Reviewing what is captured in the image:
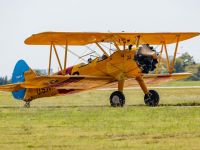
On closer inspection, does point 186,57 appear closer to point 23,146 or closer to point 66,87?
point 66,87

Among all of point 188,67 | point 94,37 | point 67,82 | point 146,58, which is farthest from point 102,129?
point 188,67

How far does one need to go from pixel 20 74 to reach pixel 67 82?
3793mm

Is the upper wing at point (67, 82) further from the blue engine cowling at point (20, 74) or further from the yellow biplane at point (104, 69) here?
the blue engine cowling at point (20, 74)

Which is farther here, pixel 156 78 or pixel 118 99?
pixel 156 78

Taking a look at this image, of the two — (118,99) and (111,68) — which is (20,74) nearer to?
(111,68)

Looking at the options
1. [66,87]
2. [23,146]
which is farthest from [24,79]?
[23,146]

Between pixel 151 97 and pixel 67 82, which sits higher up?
pixel 67 82

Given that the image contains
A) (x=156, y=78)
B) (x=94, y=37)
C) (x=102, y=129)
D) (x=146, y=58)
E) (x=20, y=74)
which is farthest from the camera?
(x=20, y=74)

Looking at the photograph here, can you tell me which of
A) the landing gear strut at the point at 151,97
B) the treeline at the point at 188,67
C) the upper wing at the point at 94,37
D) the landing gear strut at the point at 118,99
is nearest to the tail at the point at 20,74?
the upper wing at the point at 94,37

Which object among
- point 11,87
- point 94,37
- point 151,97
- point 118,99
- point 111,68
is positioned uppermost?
point 94,37

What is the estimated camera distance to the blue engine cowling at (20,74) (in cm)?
2827

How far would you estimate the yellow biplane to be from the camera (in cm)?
2473

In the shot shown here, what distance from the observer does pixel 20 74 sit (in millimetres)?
28328

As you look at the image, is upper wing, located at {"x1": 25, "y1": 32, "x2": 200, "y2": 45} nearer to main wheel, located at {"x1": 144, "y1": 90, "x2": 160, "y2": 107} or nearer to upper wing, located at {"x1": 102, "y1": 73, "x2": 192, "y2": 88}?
upper wing, located at {"x1": 102, "y1": 73, "x2": 192, "y2": 88}
